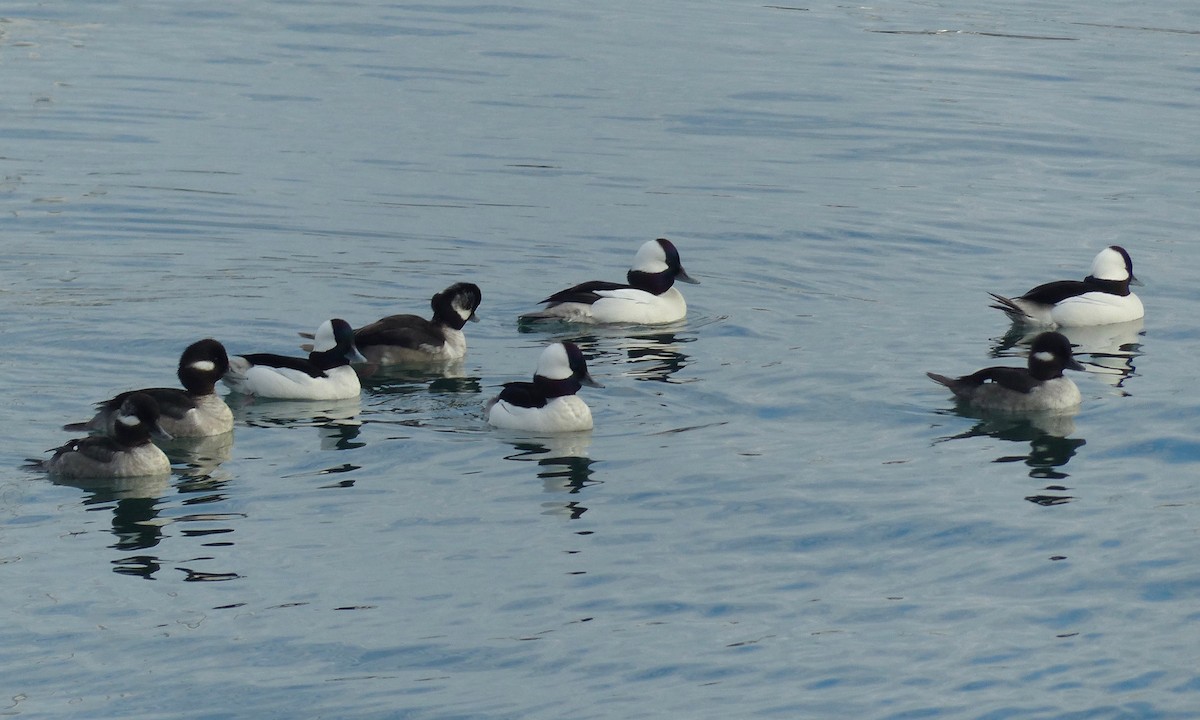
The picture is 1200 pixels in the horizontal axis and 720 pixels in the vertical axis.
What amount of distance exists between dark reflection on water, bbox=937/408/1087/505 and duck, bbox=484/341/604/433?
2.97 meters

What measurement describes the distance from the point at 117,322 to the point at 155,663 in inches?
306

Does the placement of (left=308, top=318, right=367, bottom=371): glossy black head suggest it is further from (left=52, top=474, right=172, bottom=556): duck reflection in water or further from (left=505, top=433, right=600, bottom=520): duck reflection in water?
(left=52, top=474, right=172, bottom=556): duck reflection in water

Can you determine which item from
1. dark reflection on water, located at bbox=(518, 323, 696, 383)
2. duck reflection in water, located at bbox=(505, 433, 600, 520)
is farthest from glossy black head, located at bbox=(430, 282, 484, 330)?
duck reflection in water, located at bbox=(505, 433, 600, 520)

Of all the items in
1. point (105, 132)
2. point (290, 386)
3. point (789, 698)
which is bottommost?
point (789, 698)

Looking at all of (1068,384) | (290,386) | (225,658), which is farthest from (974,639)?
(290,386)

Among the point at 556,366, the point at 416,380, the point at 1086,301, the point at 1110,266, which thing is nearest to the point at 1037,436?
the point at 556,366

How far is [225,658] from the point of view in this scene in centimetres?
947

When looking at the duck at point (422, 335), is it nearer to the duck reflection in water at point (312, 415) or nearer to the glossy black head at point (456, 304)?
the glossy black head at point (456, 304)

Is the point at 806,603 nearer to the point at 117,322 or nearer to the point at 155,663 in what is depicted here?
the point at 155,663

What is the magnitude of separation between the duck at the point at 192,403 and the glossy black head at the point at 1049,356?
679cm

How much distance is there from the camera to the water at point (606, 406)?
31.6ft

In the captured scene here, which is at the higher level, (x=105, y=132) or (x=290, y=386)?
(x=105, y=132)

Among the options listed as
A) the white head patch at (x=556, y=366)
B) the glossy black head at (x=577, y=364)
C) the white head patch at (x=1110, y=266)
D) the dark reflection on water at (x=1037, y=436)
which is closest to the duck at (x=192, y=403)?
the white head patch at (x=556, y=366)

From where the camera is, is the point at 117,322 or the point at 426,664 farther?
the point at 117,322
